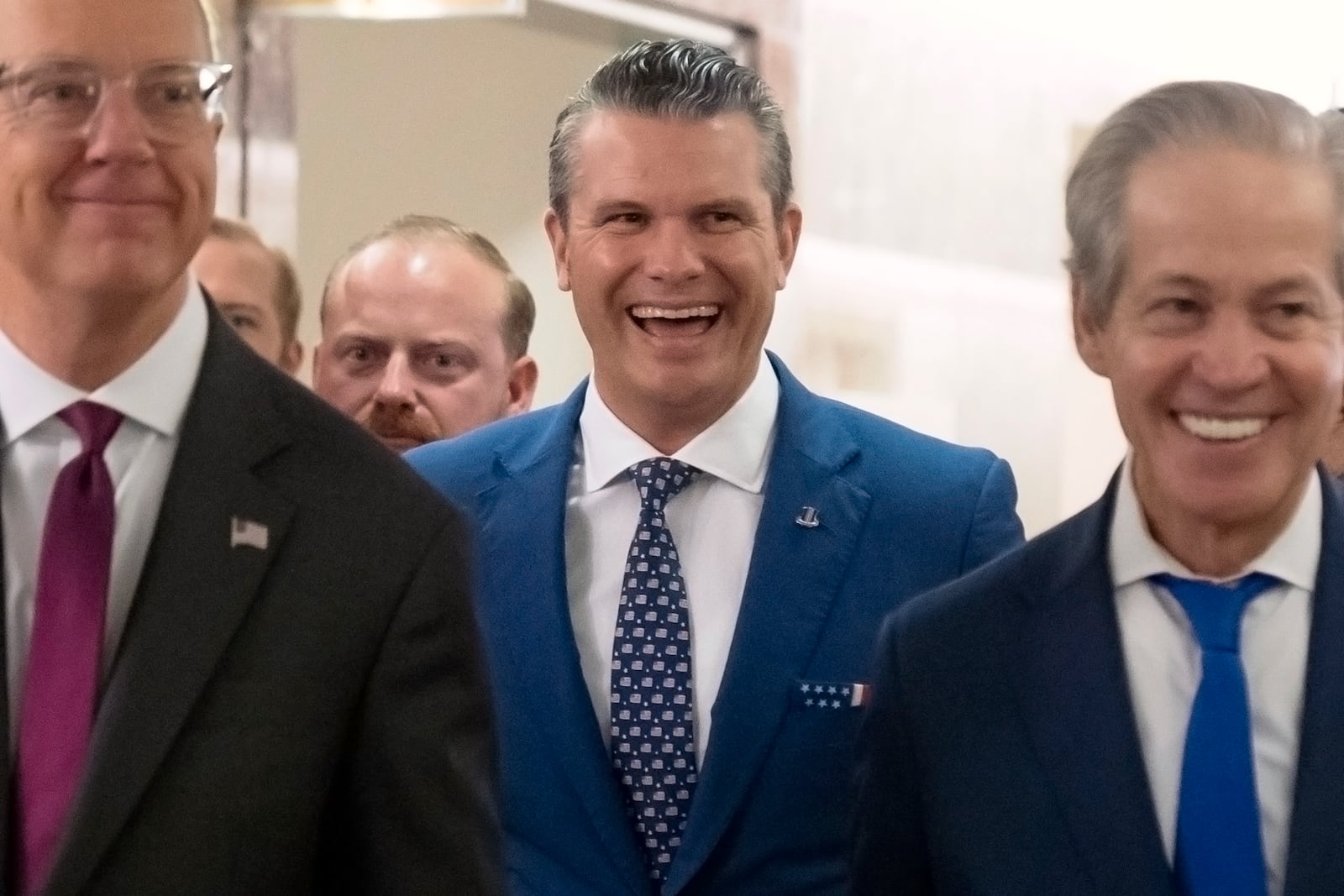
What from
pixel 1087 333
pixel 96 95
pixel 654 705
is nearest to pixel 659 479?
Answer: pixel 654 705

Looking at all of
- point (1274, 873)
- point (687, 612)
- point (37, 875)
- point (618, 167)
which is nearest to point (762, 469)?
point (687, 612)

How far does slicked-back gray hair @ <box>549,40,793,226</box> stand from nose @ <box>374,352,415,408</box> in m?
0.75

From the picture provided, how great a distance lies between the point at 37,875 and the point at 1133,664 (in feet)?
3.20

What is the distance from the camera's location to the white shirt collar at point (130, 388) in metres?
1.76

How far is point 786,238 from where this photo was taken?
2748 millimetres

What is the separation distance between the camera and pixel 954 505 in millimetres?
2574

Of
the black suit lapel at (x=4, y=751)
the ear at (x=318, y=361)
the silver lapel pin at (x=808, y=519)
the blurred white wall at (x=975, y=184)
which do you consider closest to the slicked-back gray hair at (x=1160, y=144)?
the silver lapel pin at (x=808, y=519)

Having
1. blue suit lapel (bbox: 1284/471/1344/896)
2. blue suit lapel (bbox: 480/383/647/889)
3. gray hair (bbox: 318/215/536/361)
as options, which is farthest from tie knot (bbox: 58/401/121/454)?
gray hair (bbox: 318/215/536/361)

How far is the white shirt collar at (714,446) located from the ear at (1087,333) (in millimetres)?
636

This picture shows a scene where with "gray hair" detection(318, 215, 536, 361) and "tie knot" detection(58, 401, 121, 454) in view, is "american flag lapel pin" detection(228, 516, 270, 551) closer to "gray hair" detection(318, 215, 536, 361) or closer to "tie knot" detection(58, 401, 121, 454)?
"tie knot" detection(58, 401, 121, 454)

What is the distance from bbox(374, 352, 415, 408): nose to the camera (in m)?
3.39

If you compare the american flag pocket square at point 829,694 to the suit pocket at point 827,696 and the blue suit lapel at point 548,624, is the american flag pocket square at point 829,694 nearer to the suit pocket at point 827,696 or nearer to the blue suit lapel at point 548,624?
the suit pocket at point 827,696

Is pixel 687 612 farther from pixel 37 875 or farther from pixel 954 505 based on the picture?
pixel 37 875

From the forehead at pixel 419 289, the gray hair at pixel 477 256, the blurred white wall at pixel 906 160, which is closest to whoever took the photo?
the forehead at pixel 419 289
